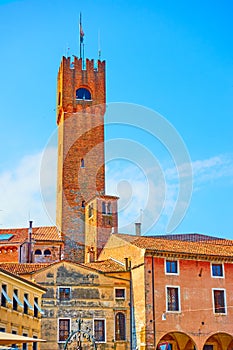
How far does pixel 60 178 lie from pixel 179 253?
21560mm

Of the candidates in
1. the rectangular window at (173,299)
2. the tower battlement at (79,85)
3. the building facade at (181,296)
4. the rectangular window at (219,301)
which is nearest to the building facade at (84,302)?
the building facade at (181,296)

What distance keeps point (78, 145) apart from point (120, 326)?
77.3 feet

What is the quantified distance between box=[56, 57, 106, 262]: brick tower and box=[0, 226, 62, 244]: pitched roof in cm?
96

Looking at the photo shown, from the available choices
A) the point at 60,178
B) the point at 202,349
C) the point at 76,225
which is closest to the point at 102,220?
the point at 76,225

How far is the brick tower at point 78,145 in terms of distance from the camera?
2183 inches

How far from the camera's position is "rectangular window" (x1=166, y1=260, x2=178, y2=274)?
39531 millimetres

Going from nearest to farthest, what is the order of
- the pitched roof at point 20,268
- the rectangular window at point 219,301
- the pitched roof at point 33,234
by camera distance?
the pitched roof at point 20,268, the rectangular window at point 219,301, the pitched roof at point 33,234

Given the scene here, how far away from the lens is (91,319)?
38.9 meters

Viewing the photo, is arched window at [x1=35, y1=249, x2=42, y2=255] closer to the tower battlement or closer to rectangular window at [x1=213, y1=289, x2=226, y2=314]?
the tower battlement

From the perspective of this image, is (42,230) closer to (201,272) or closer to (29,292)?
(201,272)

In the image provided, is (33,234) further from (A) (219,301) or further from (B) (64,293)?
(A) (219,301)

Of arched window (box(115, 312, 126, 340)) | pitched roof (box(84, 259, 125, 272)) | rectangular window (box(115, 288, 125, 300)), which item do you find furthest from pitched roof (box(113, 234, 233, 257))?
arched window (box(115, 312, 126, 340))

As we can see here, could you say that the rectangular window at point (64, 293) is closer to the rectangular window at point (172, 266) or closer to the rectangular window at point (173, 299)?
the rectangular window at point (173, 299)

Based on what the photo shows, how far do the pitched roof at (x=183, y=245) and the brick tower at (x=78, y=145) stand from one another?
1021 cm
